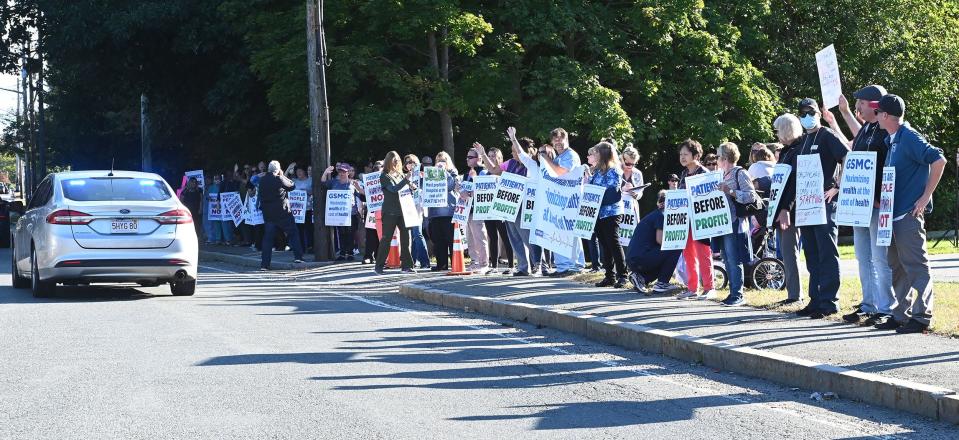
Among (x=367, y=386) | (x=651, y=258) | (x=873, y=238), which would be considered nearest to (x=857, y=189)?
(x=873, y=238)

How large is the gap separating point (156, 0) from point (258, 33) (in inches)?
137

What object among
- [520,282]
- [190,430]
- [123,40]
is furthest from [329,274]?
[123,40]

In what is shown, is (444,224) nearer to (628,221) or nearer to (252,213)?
(628,221)

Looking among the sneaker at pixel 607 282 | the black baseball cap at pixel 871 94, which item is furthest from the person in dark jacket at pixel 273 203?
the black baseball cap at pixel 871 94

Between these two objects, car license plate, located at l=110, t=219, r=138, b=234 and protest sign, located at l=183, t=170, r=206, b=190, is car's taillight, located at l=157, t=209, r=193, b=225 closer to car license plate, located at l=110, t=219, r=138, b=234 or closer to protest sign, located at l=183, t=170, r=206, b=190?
car license plate, located at l=110, t=219, r=138, b=234

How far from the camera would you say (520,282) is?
16.3 m

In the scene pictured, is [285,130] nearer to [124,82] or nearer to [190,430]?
[124,82]

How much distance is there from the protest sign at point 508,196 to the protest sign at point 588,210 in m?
1.83

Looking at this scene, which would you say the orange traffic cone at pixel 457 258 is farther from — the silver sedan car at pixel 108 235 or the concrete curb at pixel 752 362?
the concrete curb at pixel 752 362

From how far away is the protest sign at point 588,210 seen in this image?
15453 millimetres

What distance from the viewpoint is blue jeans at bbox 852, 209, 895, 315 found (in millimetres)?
10875

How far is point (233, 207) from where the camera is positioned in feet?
99.5

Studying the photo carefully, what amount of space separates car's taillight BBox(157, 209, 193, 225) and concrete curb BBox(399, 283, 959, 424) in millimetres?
4258

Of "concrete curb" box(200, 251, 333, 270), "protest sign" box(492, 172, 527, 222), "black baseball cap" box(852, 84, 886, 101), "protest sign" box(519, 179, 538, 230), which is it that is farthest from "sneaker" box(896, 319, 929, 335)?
"concrete curb" box(200, 251, 333, 270)
